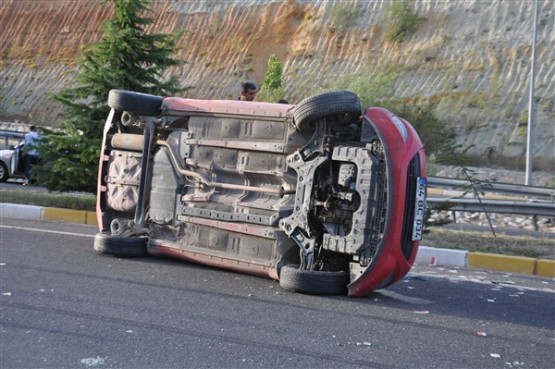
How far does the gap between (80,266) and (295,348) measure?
303 cm

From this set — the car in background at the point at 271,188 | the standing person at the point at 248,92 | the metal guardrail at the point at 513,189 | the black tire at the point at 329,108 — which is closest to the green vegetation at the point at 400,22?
the metal guardrail at the point at 513,189

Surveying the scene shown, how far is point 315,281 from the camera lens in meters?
6.18

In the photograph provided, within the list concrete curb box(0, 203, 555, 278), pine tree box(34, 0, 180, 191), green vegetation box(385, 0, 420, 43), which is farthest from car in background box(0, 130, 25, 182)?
green vegetation box(385, 0, 420, 43)

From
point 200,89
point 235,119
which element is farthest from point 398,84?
point 235,119

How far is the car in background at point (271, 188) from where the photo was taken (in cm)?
597

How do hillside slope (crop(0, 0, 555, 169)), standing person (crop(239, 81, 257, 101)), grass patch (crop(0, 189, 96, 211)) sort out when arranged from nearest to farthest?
1. standing person (crop(239, 81, 257, 101))
2. grass patch (crop(0, 189, 96, 211))
3. hillside slope (crop(0, 0, 555, 169))

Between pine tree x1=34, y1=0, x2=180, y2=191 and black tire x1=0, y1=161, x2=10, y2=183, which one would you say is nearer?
pine tree x1=34, y1=0, x2=180, y2=191

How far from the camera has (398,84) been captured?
1334 inches

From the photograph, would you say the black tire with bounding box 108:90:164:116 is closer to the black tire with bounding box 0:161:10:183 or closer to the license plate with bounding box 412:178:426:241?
the license plate with bounding box 412:178:426:241

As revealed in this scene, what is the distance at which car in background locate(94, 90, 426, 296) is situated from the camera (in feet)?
19.6

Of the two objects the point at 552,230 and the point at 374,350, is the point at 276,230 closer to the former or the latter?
the point at 374,350

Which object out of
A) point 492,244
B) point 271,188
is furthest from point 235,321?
point 492,244

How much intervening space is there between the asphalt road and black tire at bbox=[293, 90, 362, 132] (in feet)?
4.88

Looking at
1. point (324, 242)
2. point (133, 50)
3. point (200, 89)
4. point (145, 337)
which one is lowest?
point (145, 337)
